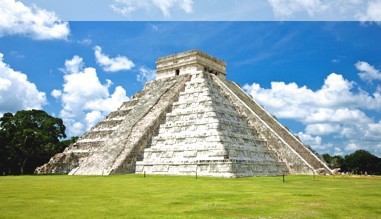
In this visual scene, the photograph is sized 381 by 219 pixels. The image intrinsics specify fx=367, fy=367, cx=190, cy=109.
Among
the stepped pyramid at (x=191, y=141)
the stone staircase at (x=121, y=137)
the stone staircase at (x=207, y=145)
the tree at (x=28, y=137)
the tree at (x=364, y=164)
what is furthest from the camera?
the tree at (x=364, y=164)

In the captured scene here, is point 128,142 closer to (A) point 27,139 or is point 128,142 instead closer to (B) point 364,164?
(A) point 27,139

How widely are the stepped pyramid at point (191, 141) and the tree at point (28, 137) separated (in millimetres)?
3350

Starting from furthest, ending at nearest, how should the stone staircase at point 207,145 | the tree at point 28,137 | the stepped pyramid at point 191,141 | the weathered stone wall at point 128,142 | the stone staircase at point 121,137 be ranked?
the tree at point 28,137
the stone staircase at point 121,137
the weathered stone wall at point 128,142
the stepped pyramid at point 191,141
the stone staircase at point 207,145

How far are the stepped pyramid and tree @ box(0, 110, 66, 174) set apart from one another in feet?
11.0

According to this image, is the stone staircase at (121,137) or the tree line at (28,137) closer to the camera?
the stone staircase at (121,137)

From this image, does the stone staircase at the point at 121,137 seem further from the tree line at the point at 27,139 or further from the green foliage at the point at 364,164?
the green foliage at the point at 364,164

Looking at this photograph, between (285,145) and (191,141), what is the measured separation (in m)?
6.88

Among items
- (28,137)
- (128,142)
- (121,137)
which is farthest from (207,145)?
(28,137)

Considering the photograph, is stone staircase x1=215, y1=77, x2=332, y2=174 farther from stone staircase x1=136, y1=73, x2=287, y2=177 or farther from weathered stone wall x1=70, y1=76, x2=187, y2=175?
weathered stone wall x1=70, y1=76, x2=187, y2=175

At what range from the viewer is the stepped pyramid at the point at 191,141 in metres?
22.3

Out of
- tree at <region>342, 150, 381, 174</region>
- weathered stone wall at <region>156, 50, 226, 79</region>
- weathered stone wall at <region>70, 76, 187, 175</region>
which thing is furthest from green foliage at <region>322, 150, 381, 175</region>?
weathered stone wall at <region>70, 76, 187, 175</region>

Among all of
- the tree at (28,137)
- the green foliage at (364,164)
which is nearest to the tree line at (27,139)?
the tree at (28,137)

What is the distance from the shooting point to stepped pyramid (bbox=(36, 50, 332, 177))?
22.3 meters

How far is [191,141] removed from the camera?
23500mm
